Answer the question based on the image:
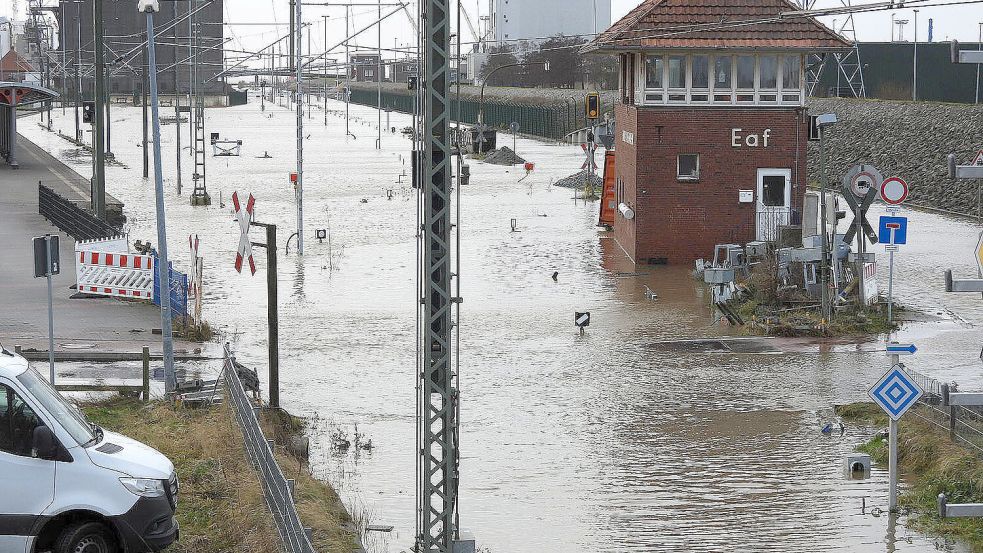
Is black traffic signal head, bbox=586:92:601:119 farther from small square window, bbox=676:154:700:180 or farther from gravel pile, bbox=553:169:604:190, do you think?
gravel pile, bbox=553:169:604:190

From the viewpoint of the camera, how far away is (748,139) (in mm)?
32219

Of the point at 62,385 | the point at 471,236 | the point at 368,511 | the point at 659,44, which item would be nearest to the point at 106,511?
the point at 368,511

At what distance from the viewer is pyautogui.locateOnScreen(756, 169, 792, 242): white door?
32.1 m

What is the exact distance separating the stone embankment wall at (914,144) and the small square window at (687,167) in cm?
1294

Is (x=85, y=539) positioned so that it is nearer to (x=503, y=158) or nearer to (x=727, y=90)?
(x=727, y=90)

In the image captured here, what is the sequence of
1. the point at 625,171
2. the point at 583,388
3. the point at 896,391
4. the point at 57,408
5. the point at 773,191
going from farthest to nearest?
the point at 625,171, the point at 773,191, the point at 583,388, the point at 896,391, the point at 57,408

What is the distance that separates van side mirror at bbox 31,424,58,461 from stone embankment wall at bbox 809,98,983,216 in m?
37.2

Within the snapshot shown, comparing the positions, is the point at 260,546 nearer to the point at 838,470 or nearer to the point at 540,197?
the point at 838,470

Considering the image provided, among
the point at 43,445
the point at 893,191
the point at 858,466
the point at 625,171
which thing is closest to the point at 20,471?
the point at 43,445

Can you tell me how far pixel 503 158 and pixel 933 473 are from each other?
59.7 metres

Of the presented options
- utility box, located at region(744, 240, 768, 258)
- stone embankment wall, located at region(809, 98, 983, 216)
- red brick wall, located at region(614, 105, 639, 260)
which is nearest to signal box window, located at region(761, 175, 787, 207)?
red brick wall, located at region(614, 105, 639, 260)

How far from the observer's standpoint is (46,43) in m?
125

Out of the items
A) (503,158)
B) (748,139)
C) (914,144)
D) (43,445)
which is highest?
(748,139)

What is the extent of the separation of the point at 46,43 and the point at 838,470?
12047 centimetres
